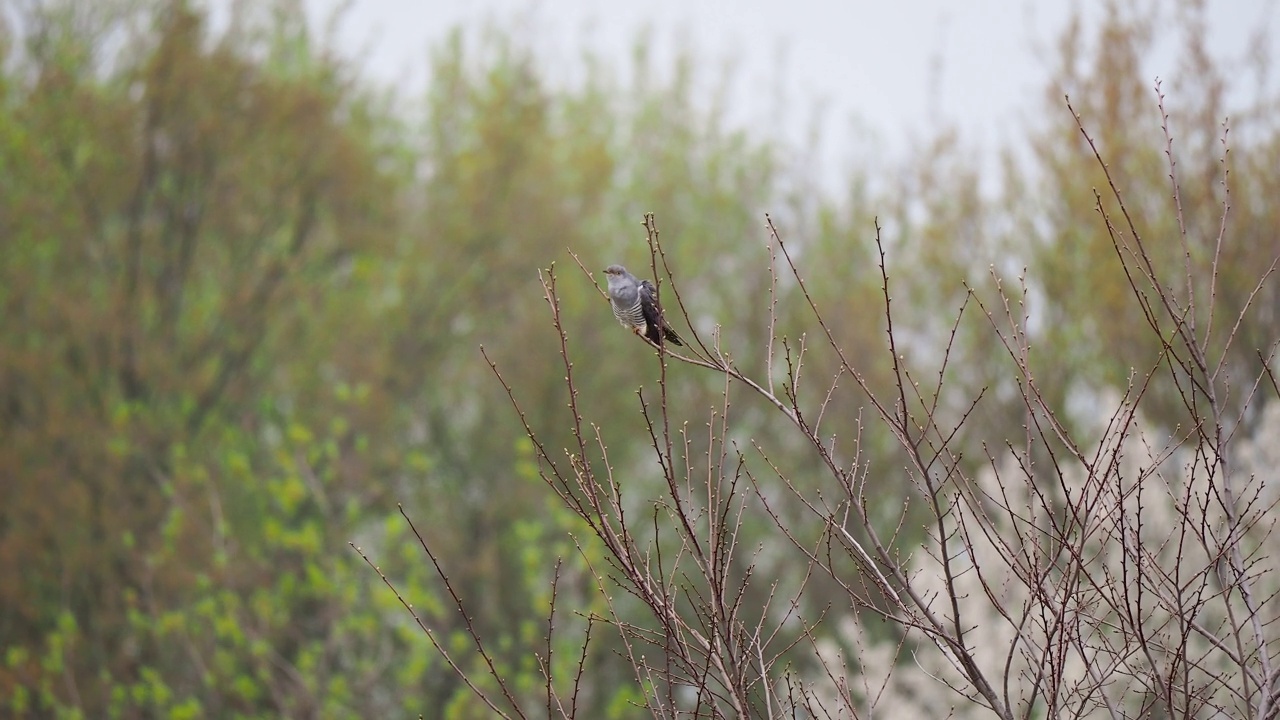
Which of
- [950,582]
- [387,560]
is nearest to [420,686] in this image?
[387,560]

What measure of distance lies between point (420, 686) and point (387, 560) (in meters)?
1.13

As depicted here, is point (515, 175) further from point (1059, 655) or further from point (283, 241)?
point (1059, 655)

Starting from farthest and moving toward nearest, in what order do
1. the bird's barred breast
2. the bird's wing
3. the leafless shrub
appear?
the bird's barred breast, the bird's wing, the leafless shrub

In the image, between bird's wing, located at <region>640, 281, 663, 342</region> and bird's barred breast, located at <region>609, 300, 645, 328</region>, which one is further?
bird's barred breast, located at <region>609, 300, 645, 328</region>

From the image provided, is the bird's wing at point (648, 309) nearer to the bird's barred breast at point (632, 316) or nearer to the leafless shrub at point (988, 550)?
the bird's barred breast at point (632, 316)

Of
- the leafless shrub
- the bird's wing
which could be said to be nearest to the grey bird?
the bird's wing

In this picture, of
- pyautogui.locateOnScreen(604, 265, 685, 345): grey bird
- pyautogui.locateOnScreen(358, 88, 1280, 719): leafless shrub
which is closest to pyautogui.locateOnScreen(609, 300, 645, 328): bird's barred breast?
pyautogui.locateOnScreen(604, 265, 685, 345): grey bird

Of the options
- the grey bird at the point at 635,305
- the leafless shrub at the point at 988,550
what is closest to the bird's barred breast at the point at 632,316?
the grey bird at the point at 635,305

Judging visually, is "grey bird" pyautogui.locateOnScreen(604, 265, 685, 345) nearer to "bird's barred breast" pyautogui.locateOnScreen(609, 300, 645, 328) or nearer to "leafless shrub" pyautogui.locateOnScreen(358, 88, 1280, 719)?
"bird's barred breast" pyautogui.locateOnScreen(609, 300, 645, 328)

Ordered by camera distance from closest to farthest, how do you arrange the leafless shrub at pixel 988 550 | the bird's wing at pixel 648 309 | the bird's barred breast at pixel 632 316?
1. the leafless shrub at pixel 988 550
2. the bird's wing at pixel 648 309
3. the bird's barred breast at pixel 632 316

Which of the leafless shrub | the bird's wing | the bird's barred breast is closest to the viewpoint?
the leafless shrub

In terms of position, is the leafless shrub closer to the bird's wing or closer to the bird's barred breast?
the bird's wing

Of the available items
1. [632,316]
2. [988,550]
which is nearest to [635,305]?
[632,316]

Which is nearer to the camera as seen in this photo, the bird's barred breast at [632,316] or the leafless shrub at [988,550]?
the leafless shrub at [988,550]
